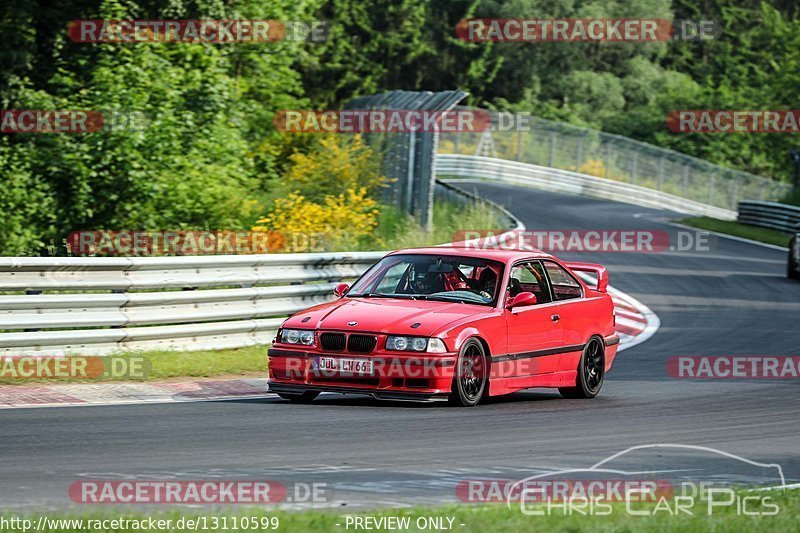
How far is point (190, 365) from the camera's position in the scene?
13234 mm

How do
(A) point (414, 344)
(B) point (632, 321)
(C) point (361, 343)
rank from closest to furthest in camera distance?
1. (A) point (414, 344)
2. (C) point (361, 343)
3. (B) point (632, 321)

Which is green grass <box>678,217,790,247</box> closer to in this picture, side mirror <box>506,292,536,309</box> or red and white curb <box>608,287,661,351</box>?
red and white curb <box>608,287,661,351</box>

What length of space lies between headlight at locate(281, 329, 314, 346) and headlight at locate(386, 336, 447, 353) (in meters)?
0.71

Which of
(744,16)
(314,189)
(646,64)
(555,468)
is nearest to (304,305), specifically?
(555,468)

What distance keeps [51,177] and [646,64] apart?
5849cm

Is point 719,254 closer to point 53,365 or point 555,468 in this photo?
point 53,365

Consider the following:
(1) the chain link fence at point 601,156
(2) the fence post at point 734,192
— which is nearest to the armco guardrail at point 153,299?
(1) the chain link fence at point 601,156

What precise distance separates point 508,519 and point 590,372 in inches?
257

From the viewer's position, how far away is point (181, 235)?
73.6 ft

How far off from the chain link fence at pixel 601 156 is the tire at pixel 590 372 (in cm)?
4129

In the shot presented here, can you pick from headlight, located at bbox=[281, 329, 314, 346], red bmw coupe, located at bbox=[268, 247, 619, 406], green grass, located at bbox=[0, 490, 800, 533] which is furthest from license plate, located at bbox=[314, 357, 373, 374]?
Result: green grass, located at bbox=[0, 490, 800, 533]

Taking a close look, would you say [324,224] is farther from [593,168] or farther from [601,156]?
[601,156]

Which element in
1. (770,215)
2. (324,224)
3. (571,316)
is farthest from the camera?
(770,215)

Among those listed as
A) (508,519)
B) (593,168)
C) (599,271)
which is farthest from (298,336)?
(593,168)
